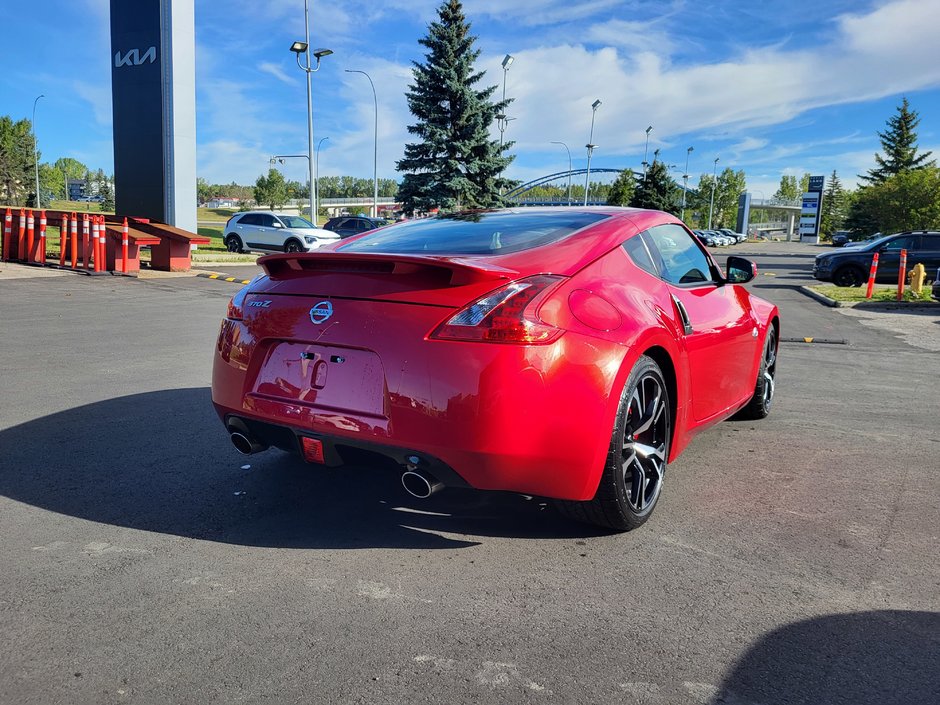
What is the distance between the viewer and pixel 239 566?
2842 millimetres

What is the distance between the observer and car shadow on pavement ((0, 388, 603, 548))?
317cm

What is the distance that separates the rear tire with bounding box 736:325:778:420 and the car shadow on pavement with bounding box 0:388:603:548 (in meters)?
2.41

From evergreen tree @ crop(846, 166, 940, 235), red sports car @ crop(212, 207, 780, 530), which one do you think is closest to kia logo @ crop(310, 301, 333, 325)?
red sports car @ crop(212, 207, 780, 530)

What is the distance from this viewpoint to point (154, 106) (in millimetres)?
23750

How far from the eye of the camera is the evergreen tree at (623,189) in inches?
2783

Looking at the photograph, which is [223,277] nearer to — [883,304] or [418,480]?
[883,304]

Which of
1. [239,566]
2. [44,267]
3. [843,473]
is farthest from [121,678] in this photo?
[44,267]

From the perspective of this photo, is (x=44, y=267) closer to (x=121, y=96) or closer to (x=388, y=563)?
(x=121, y=96)

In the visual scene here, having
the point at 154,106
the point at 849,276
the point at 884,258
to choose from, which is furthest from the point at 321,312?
the point at 154,106

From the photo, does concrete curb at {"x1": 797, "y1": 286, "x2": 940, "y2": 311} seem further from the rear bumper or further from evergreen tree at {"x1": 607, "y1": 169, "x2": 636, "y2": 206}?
evergreen tree at {"x1": 607, "y1": 169, "x2": 636, "y2": 206}

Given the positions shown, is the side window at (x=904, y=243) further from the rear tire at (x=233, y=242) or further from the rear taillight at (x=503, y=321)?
the rear tire at (x=233, y=242)

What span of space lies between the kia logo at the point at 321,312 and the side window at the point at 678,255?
5.67 ft

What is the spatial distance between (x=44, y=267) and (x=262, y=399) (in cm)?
1610

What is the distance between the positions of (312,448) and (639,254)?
1.83m
